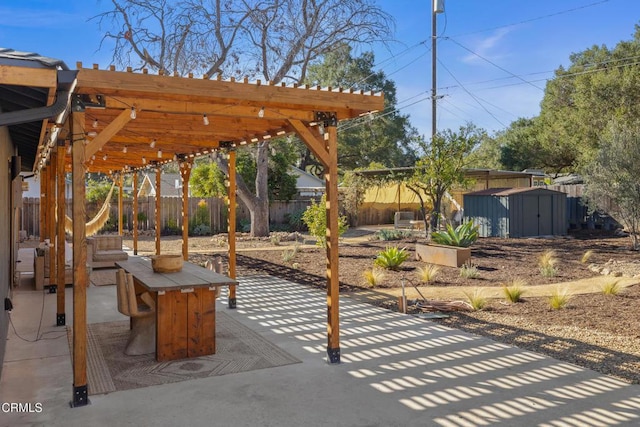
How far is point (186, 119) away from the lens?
502 cm

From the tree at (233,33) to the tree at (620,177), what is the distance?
707 centimetres

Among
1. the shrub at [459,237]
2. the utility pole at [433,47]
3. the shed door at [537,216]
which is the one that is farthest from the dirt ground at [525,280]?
the utility pole at [433,47]

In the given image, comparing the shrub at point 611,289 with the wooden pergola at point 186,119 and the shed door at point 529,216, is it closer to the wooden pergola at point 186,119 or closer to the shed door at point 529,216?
the wooden pergola at point 186,119

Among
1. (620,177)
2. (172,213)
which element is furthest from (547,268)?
(172,213)

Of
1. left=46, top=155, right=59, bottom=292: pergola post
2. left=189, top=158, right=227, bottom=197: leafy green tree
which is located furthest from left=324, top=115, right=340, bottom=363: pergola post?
left=189, top=158, right=227, bottom=197: leafy green tree

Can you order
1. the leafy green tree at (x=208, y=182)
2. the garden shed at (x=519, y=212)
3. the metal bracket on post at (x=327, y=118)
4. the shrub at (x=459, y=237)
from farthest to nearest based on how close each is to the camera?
the leafy green tree at (x=208, y=182), the garden shed at (x=519, y=212), the shrub at (x=459, y=237), the metal bracket on post at (x=327, y=118)

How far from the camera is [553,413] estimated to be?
3338 mm

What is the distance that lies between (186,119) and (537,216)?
14.5 meters

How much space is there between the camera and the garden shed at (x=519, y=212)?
16.4m

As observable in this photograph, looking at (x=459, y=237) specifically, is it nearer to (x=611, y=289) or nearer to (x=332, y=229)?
(x=611, y=289)

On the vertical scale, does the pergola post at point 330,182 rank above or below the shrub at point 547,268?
above

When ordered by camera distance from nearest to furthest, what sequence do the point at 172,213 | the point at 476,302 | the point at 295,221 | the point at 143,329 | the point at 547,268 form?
the point at 143,329 → the point at 476,302 → the point at 547,268 → the point at 172,213 → the point at 295,221

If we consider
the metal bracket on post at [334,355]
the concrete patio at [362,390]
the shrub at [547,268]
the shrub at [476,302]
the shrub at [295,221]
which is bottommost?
the concrete patio at [362,390]

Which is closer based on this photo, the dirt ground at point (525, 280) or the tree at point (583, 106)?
the dirt ground at point (525, 280)
